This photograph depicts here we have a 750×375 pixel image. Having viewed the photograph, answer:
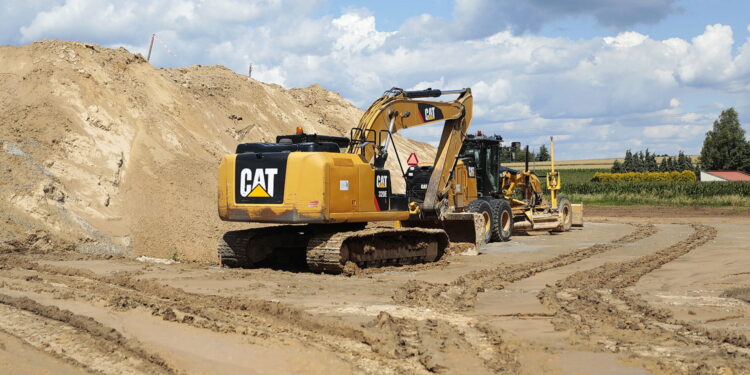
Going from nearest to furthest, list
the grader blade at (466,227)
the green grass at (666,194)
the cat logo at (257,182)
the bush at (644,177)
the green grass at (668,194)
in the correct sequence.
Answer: the cat logo at (257,182)
the grader blade at (466,227)
the green grass at (666,194)
the green grass at (668,194)
the bush at (644,177)

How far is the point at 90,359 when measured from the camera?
20.6 ft

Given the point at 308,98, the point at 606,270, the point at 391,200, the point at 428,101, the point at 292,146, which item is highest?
the point at 308,98

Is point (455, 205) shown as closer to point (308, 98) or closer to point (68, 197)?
point (68, 197)

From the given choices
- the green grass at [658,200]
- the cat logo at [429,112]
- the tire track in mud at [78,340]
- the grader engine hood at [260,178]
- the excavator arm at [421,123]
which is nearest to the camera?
the tire track in mud at [78,340]

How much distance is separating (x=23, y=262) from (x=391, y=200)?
21.5 feet

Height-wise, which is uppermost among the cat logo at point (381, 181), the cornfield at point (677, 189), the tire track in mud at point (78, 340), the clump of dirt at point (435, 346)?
the cat logo at point (381, 181)

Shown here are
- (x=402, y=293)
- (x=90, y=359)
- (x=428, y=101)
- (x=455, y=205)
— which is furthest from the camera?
(x=455, y=205)

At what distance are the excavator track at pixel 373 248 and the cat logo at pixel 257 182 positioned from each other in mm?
1150

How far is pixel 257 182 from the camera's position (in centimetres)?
1302

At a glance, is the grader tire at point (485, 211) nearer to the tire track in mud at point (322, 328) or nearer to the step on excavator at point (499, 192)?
the step on excavator at point (499, 192)

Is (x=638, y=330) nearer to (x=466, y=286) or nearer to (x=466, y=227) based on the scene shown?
(x=466, y=286)

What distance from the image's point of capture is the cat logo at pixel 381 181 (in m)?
13.9

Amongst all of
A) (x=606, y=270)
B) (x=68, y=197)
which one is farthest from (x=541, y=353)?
(x=68, y=197)

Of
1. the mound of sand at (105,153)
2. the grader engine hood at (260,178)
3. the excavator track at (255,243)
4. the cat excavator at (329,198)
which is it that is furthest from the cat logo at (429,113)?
the mound of sand at (105,153)
